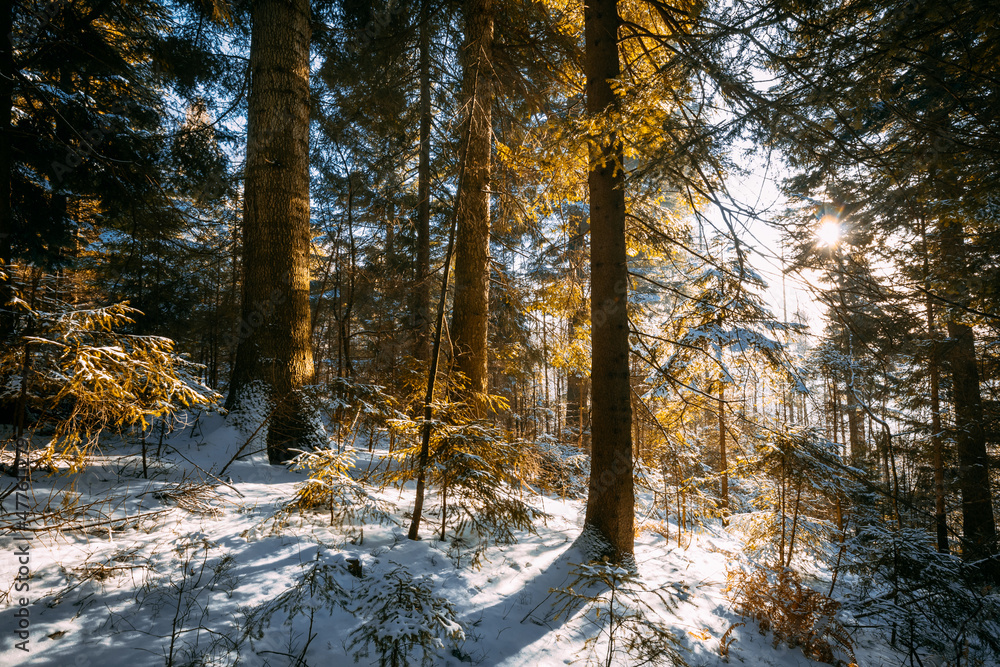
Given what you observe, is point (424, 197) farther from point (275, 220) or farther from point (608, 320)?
point (608, 320)

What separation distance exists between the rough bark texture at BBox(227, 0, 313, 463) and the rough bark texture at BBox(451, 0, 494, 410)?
2145mm

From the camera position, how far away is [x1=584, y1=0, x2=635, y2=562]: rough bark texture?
392 cm

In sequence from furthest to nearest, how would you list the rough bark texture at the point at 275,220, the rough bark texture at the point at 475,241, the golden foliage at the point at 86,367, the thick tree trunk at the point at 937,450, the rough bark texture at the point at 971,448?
the thick tree trunk at the point at 937,450 → the rough bark texture at the point at 971,448 → the rough bark texture at the point at 475,241 → the rough bark texture at the point at 275,220 → the golden foliage at the point at 86,367

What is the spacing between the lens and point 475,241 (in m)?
5.54

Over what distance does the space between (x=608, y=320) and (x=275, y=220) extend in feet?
14.8

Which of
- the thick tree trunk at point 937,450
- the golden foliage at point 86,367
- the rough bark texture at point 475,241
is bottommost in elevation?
the thick tree trunk at point 937,450

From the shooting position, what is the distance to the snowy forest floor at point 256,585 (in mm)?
2096

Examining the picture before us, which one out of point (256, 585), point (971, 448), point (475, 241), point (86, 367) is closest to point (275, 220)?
point (475, 241)

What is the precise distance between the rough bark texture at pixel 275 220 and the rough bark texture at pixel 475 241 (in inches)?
84.4

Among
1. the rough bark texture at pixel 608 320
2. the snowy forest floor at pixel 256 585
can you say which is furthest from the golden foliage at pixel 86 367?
the rough bark texture at pixel 608 320

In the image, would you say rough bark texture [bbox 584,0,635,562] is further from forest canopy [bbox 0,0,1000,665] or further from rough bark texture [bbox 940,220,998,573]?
rough bark texture [bbox 940,220,998,573]

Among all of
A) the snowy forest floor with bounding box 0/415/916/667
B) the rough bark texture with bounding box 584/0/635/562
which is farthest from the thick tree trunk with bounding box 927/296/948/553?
the rough bark texture with bounding box 584/0/635/562

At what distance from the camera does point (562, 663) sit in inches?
104

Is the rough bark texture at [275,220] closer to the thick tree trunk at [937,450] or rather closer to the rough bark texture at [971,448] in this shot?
the rough bark texture at [971,448]
